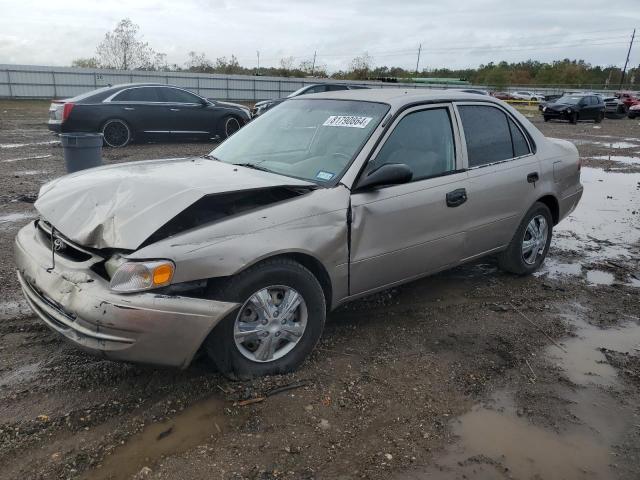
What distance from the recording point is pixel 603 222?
755 centimetres

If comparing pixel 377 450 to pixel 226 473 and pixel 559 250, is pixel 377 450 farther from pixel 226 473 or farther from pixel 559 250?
pixel 559 250

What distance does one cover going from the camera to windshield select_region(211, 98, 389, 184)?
3.79m

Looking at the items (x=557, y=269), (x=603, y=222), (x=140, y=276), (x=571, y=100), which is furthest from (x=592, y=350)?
(x=571, y=100)

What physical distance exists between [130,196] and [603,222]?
6679 mm

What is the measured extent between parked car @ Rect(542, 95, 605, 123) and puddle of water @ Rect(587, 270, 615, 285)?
24585mm

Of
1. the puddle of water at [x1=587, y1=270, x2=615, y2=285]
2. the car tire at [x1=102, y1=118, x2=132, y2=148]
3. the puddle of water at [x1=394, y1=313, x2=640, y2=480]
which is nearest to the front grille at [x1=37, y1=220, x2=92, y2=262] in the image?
the puddle of water at [x1=394, y1=313, x2=640, y2=480]

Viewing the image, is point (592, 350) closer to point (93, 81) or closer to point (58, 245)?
point (58, 245)

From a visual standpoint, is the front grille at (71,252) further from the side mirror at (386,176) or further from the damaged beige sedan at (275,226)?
the side mirror at (386,176)

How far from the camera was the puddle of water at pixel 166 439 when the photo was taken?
2.51 m

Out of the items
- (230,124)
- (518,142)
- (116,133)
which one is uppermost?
(518,142)

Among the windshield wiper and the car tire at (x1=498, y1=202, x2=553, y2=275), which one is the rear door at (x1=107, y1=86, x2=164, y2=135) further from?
the car tire at (x1=498, y1=202, x2=553, y2=275)

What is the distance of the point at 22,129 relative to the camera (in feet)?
54.9

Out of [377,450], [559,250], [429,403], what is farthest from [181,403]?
[559,250]

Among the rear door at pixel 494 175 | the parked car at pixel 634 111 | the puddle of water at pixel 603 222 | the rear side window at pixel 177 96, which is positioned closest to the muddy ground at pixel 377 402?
the rear door at pixel 494 175
